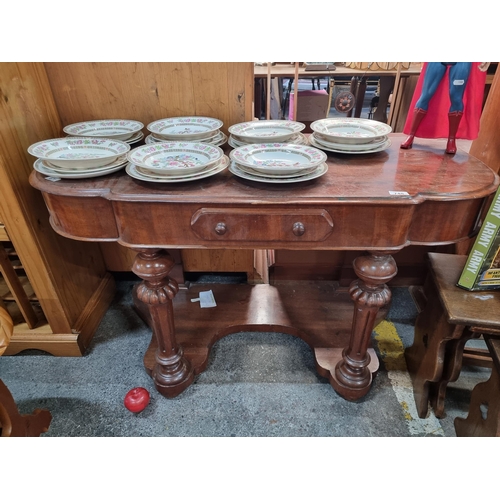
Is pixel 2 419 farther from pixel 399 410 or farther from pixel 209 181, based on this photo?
pixel 399 410

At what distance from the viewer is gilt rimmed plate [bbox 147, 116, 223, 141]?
112 cm

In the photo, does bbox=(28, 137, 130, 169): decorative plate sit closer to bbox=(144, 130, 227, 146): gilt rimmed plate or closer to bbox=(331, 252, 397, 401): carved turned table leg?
bbox=(144, 130, 227, 146): gilt rimmed plate

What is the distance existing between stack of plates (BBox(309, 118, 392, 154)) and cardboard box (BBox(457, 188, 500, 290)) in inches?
14.1

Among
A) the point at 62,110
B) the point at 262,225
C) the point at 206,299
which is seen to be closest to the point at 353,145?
the point at 262,225

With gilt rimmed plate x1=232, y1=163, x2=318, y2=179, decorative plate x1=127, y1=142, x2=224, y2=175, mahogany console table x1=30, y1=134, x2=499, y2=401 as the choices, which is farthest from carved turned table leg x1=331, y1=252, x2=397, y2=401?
decorative plate x1=127, y1=142, x2=224, y2=175

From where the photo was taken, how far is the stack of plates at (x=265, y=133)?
3.61 ft

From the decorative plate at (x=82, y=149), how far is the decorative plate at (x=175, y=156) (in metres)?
0.07

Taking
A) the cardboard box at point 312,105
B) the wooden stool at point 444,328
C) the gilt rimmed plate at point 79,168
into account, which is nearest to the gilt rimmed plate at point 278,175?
the gilt rimmed plate at point 79,168

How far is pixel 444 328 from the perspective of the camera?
3.66 ft

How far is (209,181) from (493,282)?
2.89 feet

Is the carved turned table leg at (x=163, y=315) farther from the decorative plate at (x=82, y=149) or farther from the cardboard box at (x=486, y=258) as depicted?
the cardboard box at (x=486, y=258)

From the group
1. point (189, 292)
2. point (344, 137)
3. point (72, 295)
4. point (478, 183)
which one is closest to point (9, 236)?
point (72, 295)

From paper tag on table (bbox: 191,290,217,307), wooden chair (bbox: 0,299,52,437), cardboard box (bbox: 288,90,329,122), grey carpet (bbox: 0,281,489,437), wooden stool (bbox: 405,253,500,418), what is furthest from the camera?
cardboard box (bbox: 288,90,329,122)

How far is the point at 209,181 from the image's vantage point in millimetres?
964
